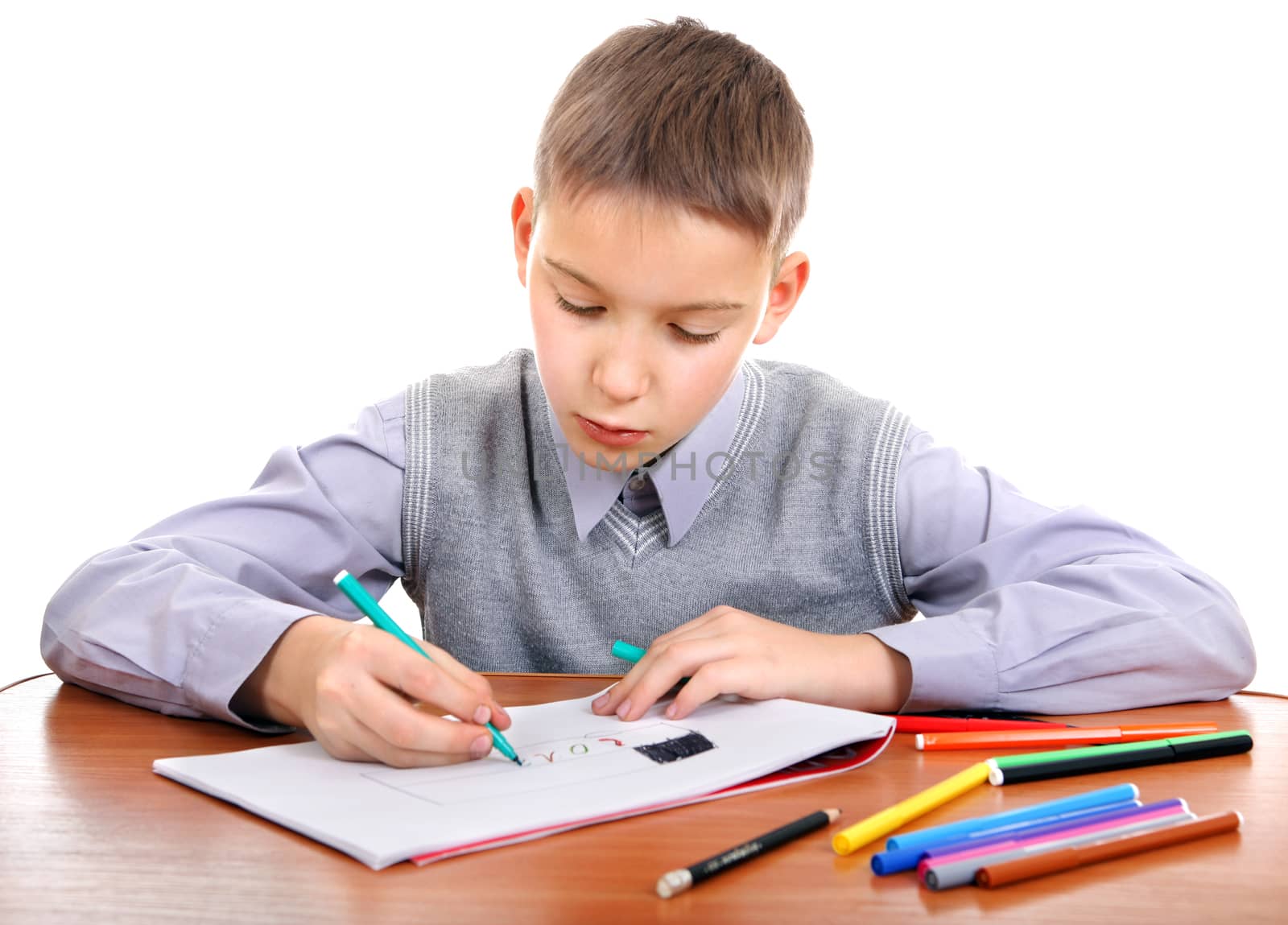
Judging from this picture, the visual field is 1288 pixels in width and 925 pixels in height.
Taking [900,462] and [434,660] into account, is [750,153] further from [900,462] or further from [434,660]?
[434,660]

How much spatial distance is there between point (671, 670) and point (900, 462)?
0.42m

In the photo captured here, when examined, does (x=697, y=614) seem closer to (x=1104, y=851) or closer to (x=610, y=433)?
(x=610, y=433)

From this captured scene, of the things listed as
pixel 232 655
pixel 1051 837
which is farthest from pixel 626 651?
pixel 1051 837

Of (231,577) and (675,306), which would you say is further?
(231,577)

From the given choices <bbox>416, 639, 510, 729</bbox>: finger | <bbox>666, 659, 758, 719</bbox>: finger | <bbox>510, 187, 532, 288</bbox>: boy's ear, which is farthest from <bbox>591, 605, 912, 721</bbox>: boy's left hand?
<bbox>510, 187, 532, 288</bbox>: boy's ear

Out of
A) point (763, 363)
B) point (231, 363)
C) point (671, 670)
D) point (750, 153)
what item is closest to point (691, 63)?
point (750, 153)

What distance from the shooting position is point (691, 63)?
3.32 ft

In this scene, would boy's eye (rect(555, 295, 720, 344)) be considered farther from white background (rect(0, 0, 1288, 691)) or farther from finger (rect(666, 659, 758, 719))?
white background (rect(0, 0, 1288, 691))

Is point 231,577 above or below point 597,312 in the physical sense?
below

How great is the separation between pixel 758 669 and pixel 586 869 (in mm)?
284

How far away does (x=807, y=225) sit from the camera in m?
2.14

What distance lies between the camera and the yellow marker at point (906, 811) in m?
0.55

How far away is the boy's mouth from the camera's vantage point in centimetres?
92

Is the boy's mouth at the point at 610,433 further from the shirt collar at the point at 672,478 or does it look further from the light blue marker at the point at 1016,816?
the light blue marker at the point at 1016,816
